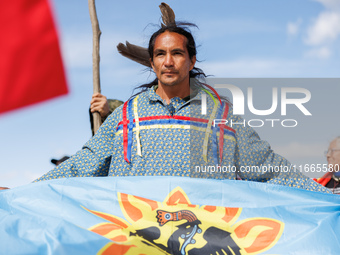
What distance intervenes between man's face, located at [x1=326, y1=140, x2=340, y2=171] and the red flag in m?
2.52

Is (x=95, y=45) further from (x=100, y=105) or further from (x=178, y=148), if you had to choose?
(x=178, y=148)

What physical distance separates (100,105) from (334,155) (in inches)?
71.2

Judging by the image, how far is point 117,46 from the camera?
440 centimetres

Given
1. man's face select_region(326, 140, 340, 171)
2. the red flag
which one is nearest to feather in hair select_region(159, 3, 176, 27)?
man's face select_region(326, 140, 340, 171)

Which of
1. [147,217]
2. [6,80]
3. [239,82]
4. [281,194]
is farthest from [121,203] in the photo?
[6,80]

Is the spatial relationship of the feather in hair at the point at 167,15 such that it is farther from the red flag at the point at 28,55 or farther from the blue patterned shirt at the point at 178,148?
the red flag at the point at 28,55

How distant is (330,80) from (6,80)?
243 cm

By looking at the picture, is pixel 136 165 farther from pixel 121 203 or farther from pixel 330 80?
pixel 330 80

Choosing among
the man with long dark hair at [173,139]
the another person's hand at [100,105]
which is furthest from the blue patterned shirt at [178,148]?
the another person's hand at [100,105]

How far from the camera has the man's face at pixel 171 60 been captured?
11.2 feet

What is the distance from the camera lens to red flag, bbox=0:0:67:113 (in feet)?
5.40

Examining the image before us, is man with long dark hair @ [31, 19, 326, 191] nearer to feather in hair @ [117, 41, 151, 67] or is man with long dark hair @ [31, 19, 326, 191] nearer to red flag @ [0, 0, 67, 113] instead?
feather in hair @ [117, 41, 151, 67]

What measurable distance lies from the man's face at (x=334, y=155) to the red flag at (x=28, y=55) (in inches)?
99.1

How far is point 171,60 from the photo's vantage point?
3.42 metres
